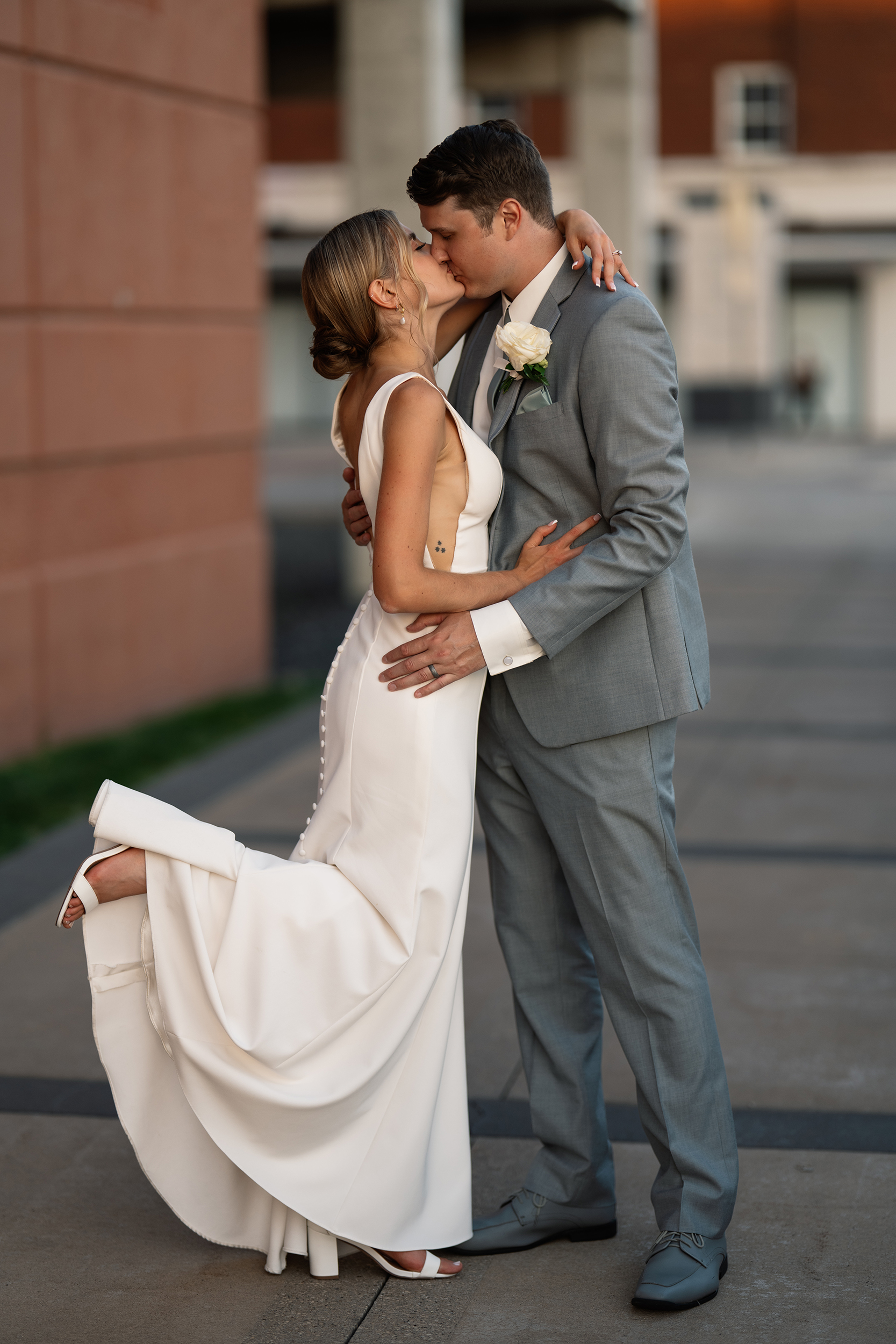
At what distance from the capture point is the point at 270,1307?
2924 mm

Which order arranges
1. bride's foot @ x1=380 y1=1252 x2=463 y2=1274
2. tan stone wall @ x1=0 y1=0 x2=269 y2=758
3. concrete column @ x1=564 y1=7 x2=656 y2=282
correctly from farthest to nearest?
concrete column @ x1=564 y1=7 x2=656 y2=282, tan stone wall @ x1=0 y1=0 x2=269 y2=758, bride's foot @ x1=380 y1=1252 x2=463 y2=1274

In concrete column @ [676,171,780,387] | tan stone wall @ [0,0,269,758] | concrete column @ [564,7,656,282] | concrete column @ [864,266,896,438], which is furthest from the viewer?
concrete column @ [864,266,896,438]

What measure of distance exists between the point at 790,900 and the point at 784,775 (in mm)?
1870

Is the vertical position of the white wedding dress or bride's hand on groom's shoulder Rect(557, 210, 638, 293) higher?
bride's hand on groom's shoulder Rect(557, 210, 638, 293)

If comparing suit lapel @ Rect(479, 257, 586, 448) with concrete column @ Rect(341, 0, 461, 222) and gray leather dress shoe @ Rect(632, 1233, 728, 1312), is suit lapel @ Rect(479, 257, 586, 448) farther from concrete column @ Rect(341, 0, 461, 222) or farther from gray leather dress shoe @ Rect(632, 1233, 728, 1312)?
concrete column @ Rect(341, 0, 461, 222)

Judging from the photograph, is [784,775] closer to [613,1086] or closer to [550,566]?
[613,1086]

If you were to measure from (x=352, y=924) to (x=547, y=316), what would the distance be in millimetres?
1185

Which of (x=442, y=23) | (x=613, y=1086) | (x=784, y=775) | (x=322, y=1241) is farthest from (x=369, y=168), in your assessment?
(x=322, y=1241)

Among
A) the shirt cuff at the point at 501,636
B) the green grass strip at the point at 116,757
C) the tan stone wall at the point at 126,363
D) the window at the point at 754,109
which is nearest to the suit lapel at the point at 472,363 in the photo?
the shirt cuff at the point at 501,636

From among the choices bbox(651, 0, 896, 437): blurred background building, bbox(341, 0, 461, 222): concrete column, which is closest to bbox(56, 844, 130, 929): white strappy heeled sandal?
bbox(341, 0, 461, 222): concrete column

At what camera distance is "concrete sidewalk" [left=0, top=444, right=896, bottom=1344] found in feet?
9.50

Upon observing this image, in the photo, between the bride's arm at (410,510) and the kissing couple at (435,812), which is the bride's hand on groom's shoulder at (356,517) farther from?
the bride's arm at (410,510)

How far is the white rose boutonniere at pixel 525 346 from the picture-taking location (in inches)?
111

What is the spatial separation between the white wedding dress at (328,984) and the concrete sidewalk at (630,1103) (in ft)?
0.55
